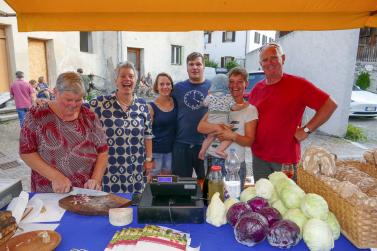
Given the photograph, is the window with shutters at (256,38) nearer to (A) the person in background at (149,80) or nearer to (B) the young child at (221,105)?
(A) the person in background at (149,80)

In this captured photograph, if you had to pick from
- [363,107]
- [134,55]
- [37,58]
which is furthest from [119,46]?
[363,107]

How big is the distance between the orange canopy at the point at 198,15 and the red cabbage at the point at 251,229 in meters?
1.77

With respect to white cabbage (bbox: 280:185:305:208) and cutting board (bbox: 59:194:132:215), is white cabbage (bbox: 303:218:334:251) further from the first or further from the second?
cutting board (bbox: 59:194:132:215)

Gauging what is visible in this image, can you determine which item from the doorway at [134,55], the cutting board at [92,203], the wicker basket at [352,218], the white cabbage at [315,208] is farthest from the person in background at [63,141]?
the doorway at [134,55]

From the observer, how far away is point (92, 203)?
6.79ft

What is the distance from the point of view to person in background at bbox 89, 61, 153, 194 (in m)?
2.91

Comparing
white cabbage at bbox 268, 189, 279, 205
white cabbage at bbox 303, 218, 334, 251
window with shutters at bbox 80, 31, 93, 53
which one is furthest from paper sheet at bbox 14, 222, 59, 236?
window with shutters at bbox 80, 31, 93, 53

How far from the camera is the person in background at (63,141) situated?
2279mm

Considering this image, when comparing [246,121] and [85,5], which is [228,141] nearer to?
[246,121]

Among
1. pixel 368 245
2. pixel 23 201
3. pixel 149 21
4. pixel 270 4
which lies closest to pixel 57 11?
pixel 149 21

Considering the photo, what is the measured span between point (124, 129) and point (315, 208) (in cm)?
188

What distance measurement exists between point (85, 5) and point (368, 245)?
263 cm

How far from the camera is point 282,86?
3184mm

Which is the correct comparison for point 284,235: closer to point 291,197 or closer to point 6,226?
point 291,197
